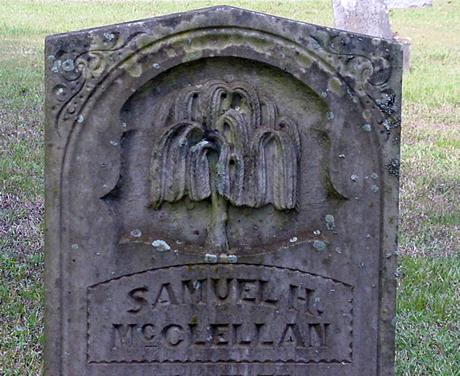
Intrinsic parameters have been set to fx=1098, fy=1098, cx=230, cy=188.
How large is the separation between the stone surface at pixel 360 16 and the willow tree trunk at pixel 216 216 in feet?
27.2

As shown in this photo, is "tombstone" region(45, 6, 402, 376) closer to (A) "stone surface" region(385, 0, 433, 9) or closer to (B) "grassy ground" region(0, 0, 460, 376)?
(B) "grassy ground" region(0, 0, 460, 376)

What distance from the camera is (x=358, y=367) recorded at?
3.71 meters

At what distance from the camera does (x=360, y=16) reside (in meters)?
11.7

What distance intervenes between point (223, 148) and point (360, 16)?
8494mm

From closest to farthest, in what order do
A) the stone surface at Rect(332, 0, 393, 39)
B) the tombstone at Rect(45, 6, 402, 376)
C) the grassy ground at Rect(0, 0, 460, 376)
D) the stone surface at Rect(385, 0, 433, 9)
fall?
the tombstone at Rect(45, 6, 402, 376) < the grassy ground at Rect(0, 0, 460, 376) < the stone surface at Rect(332, 0, 393, 39) < the stone surface at Rect(385, 0, 433, 9)

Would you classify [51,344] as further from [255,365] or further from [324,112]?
[324,112]

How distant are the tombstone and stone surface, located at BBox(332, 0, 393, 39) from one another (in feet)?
27.0

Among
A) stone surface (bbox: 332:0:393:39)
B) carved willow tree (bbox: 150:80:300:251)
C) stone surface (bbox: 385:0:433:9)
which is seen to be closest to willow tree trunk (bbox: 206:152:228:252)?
carved willow tree (bbox: 150:80:300:251)

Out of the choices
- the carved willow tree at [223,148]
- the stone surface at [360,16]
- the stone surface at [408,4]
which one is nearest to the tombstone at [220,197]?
the carved willow tree at [223,148]

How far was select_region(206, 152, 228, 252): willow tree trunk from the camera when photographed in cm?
357

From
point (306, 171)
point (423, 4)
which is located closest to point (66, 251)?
point (306, 171)

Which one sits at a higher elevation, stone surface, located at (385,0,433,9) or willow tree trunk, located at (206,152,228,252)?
stone surface, located at (385,0,433,9)

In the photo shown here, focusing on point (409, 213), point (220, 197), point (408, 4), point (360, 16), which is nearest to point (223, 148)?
point (220, 197)

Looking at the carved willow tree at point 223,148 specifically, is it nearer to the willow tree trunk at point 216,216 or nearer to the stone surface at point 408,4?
the willow tree trunk at point 216,216
